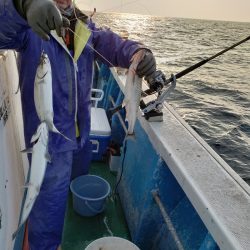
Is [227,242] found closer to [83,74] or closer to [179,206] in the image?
[179,206]

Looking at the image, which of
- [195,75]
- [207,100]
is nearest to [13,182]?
[207,100]

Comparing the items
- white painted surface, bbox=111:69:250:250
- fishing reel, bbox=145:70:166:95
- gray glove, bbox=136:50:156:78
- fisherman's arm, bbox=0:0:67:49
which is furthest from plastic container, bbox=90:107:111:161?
fisherman's arm, bbox=0:0:67:49

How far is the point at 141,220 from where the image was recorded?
9.89 feet

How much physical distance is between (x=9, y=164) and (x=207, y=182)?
1.42 meters

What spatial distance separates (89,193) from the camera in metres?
3.71

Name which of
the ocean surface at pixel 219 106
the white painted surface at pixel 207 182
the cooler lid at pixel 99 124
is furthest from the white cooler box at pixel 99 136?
the ocean surface at pixel 219 106

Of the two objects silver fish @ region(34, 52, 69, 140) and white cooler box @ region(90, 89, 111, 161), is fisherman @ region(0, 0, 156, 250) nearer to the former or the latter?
silver fish @ region(34, 52, 69, 140)

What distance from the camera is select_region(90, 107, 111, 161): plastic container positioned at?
165 inches

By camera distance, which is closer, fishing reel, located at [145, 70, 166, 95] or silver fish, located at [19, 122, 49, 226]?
silver fish, located at [19, 122, 49, 226]

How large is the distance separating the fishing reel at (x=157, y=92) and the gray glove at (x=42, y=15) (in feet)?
3.85

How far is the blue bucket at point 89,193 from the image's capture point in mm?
3329

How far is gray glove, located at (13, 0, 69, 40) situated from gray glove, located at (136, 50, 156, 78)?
37.4 inches

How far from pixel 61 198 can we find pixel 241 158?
518 cm

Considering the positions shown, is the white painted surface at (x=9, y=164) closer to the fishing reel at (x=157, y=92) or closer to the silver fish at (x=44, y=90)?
the silver fish at (x=44, y=90)
